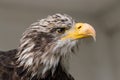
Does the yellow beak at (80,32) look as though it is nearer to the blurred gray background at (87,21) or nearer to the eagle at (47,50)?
the eagle at (47,50)

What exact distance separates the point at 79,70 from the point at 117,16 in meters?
0.63

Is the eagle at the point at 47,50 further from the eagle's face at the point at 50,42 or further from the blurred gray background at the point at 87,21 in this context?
the blurred gray background at the point at 87,21

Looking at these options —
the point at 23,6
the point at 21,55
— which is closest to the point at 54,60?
the point at 21,55

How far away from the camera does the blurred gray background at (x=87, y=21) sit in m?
3.90

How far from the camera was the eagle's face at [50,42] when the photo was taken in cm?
184

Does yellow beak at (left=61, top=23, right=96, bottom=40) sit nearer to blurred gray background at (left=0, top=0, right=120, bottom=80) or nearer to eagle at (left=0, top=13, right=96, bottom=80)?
eagle at (left=0, top=13, right=96, bottom=80)

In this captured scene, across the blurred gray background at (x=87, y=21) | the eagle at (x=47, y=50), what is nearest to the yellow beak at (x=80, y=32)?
the eagle at (x=47, y=50)

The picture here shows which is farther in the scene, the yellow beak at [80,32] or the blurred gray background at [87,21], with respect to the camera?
the blurred gray background at [87,21]

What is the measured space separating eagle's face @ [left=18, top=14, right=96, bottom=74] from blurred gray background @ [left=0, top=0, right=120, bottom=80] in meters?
1.93

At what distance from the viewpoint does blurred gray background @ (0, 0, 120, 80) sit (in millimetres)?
3898

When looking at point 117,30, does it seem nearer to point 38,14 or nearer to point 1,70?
point 38,14

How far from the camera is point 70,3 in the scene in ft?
13.0

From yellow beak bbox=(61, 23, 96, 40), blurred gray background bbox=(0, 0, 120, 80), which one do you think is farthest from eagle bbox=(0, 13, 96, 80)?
blurred gray background bbox=(0, 0, 120, 80)

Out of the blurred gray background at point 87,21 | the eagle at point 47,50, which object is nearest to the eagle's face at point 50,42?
the eagle at point 47,50
